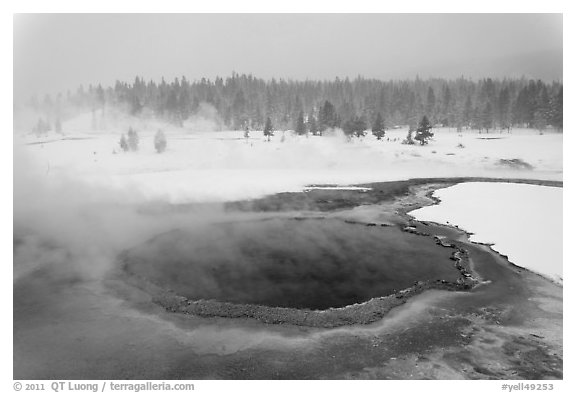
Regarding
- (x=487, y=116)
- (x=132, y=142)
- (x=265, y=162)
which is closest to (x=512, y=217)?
(x=265, y=162)

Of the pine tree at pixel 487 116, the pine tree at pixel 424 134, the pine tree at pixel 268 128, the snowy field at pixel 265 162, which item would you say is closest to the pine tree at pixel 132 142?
the snowy field at pixel 265 162

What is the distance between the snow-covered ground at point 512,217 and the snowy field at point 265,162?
9.70 m

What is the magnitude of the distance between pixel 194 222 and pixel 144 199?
764 centimetres

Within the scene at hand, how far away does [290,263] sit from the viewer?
1686 centimetres

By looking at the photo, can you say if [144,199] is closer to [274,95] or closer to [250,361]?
[250,361]

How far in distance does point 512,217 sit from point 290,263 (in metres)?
16.1

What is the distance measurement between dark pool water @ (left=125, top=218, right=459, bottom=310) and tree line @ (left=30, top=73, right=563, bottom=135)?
153 ft

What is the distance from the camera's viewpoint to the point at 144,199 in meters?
29.0

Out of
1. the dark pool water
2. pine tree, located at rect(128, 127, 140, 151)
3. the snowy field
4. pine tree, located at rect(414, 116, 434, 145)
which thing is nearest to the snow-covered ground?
the dark pool water

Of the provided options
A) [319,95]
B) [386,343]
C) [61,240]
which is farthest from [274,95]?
[386,343]

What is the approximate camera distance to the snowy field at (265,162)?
116ft

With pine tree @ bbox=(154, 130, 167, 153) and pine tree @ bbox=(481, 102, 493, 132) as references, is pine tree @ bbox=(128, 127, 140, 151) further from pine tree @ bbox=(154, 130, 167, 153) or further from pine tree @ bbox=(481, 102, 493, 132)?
pine tree @ bbox=(481, 102, 493, 132)

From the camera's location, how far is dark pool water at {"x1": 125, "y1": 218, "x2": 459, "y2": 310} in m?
14.0

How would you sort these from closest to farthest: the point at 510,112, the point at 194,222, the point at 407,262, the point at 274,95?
1. the point at 407,262
2. the point at 194,222
3. the point at 510,112
4. the point at 274,95
